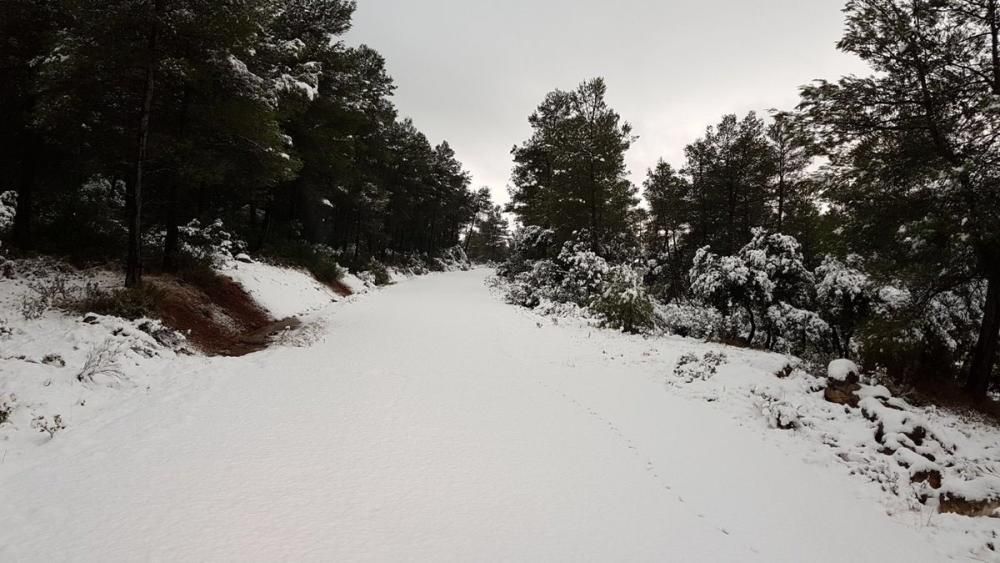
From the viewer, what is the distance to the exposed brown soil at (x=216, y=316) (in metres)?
8.59

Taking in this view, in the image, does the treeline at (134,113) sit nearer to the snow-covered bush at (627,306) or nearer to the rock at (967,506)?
the snow-covered bush at (627,306)

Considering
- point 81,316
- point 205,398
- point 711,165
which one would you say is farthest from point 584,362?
point 711,165

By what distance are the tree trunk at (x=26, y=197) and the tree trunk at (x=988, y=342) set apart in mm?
19808

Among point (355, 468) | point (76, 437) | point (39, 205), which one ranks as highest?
point (39, 205)

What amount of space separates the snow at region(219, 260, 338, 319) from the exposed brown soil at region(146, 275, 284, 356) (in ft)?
1.87

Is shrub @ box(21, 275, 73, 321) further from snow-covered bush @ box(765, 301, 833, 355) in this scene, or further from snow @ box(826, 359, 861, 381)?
snow-covered bush @ box(765, 301, 833, 355)

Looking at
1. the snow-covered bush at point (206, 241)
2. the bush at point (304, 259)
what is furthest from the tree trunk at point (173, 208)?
the bush at point (304, 259)

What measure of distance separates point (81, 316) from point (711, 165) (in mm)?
24331

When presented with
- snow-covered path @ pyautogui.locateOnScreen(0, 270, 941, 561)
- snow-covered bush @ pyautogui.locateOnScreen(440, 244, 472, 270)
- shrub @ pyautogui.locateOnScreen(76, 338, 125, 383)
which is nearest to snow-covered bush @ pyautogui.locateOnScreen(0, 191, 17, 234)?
shrub @ pyautogui.locateOnScreen(76, 338, 125, 383)

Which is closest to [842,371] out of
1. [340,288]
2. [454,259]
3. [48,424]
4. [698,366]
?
[698,366]

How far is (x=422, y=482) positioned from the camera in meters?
3.93

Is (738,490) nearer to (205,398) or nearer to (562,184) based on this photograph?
(205,398)

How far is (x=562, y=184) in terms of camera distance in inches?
791

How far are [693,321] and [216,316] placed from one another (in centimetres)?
1598
